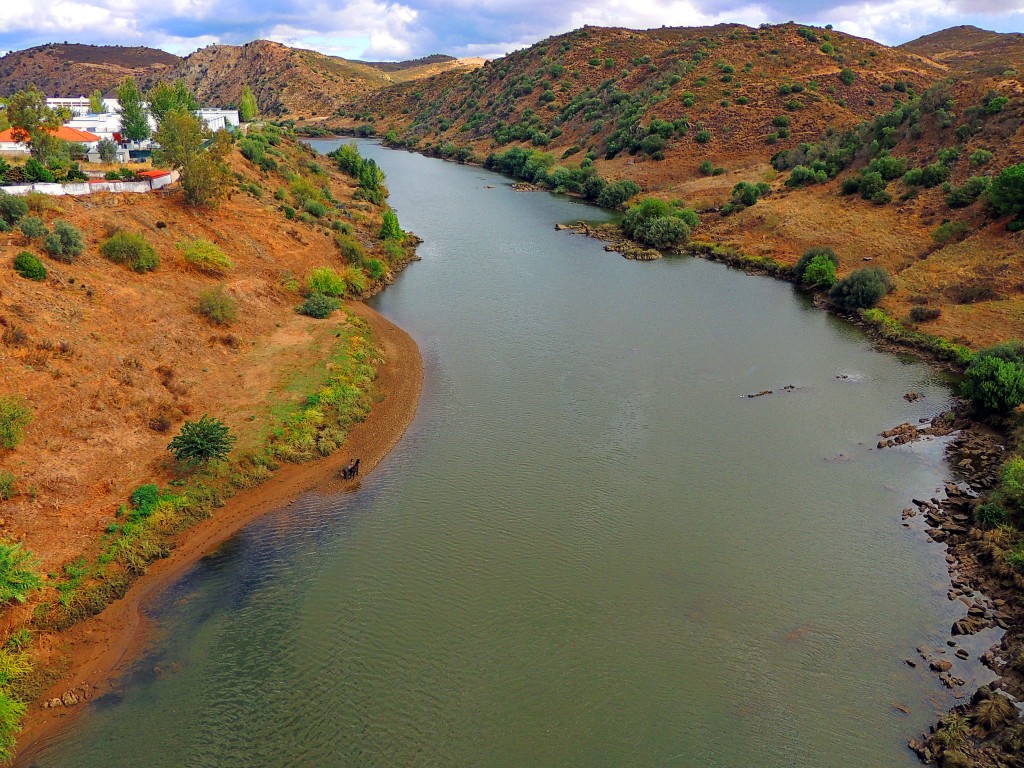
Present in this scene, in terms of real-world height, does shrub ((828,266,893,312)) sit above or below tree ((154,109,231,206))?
below

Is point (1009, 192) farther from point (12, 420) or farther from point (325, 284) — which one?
point (12, 420)

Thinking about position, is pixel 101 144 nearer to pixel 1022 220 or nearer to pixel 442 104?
pixel 1022 220

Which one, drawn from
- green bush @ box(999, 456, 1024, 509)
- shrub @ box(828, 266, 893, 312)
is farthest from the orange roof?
green bush @ box(999, 456, 1024, 509)

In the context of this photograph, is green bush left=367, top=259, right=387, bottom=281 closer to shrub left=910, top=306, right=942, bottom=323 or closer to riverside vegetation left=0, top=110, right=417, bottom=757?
riverside vegetation left=0, top=110, right=417, bottom=757

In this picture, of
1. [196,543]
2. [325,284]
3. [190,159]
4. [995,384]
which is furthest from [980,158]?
[196,543]

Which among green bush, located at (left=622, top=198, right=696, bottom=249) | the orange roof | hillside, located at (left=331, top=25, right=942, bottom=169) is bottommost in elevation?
green bush, located at (left=622, top=198, right=696, bottom=249)

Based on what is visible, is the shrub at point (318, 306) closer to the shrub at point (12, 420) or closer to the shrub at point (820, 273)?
the shrub at point (12, 420)

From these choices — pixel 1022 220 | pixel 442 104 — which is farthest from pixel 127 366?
pixel 442 104
